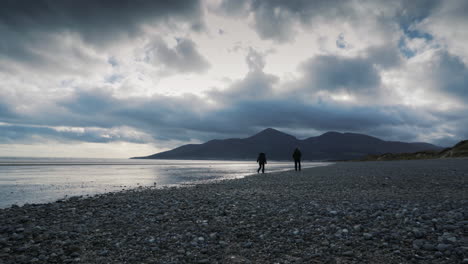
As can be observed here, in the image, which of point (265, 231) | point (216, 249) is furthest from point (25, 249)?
point (265, 231)

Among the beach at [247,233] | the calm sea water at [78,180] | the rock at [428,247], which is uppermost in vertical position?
the rock at [428,247]

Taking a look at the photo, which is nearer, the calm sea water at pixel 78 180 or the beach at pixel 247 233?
the beach at pixel 247 233

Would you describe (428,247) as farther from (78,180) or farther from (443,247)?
(78,180)

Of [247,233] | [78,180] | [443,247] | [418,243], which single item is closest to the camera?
[443,247]

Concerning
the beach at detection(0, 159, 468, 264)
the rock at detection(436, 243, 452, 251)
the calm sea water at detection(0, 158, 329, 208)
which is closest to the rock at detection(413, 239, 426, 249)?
the beach at detection(0, 159, 468, 264)

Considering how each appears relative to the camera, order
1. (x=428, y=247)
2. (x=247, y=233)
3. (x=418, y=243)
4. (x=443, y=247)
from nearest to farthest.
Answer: (x=443, y=247)
(x=428, y=247)
(x=418, y=243)
(x=247, y=233)

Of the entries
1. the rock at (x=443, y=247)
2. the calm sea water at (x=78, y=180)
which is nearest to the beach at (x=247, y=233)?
the rock at (x=443, y=247)

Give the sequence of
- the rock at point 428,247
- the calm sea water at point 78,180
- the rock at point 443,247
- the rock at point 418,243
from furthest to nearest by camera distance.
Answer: the calm sea water at point 78,180
the rock at point 418,243
the rock at point 428,247
the rock at point 443,247

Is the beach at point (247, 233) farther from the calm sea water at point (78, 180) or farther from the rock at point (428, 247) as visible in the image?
the calm sea water at point (78, 180)

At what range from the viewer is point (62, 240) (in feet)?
23.5

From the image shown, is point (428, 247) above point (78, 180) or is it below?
above

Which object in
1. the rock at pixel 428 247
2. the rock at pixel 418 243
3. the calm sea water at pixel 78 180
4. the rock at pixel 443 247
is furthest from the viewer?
the calm sea water at pixel 78 180

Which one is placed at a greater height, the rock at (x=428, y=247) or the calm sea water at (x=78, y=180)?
the rock at (x=428, y=247)

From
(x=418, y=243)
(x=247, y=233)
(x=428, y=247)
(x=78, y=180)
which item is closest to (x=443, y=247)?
(x=428, y=247)
